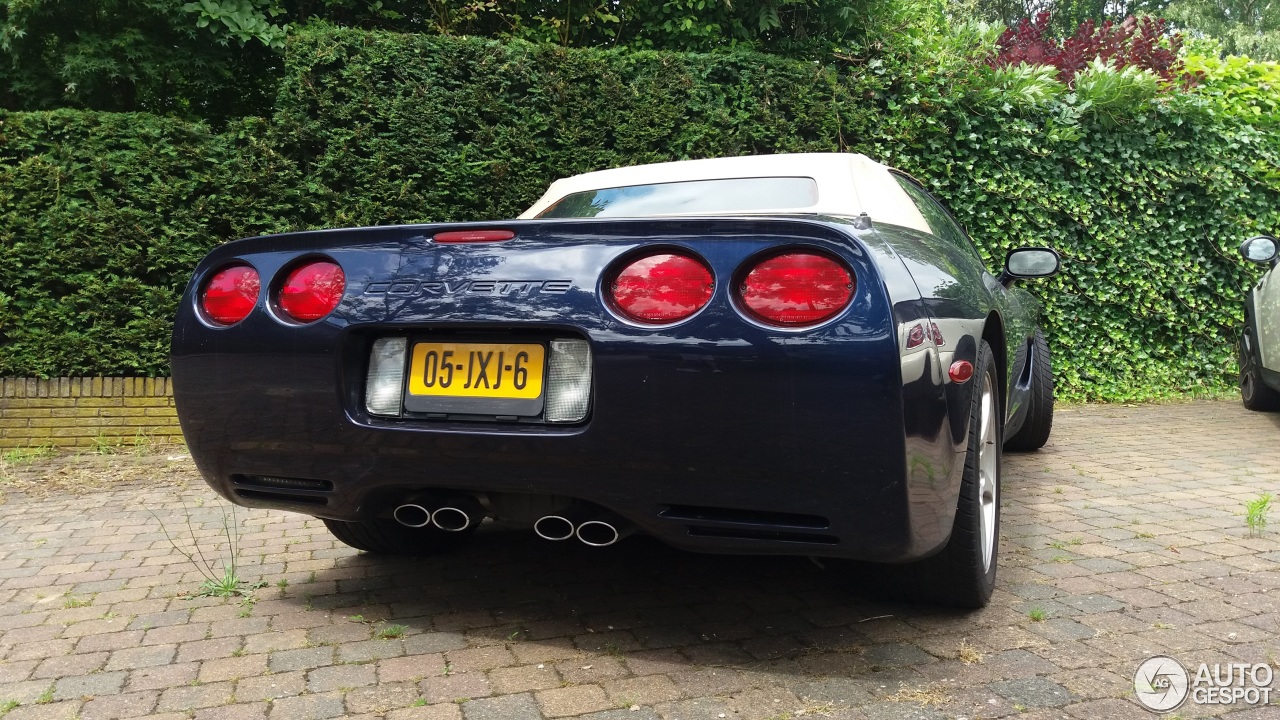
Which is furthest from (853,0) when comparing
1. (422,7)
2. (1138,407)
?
(1138,407)

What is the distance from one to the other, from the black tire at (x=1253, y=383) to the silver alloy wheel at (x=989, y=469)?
16.9 feet

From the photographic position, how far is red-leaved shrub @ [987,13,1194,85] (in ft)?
25.4

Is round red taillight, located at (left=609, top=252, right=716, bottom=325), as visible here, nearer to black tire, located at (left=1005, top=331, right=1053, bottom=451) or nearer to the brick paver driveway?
the brick paver driveway

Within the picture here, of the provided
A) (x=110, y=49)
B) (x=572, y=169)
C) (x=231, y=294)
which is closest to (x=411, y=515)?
(x=231, y=294)

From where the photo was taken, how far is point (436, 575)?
3150mm

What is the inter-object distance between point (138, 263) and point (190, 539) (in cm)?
282

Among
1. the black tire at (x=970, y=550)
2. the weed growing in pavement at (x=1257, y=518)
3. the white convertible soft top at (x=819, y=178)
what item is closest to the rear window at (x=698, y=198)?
the white convertible soft top at (x=819, y=178)

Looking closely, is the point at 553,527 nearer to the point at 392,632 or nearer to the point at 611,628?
the point at 611,628

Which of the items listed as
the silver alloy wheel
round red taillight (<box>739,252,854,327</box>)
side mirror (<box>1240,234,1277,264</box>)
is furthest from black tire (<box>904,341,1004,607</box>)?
side mirror (<box>1240,234,1277,264</box>)

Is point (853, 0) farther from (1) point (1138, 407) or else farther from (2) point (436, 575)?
(2) point (436, 575)

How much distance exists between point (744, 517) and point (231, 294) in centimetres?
150

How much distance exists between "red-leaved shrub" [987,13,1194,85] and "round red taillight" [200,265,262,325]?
21.8 feet

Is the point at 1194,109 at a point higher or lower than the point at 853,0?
lower

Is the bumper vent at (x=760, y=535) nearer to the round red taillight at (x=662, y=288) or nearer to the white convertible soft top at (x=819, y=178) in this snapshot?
the round red taillight at (x=662, y=288)
